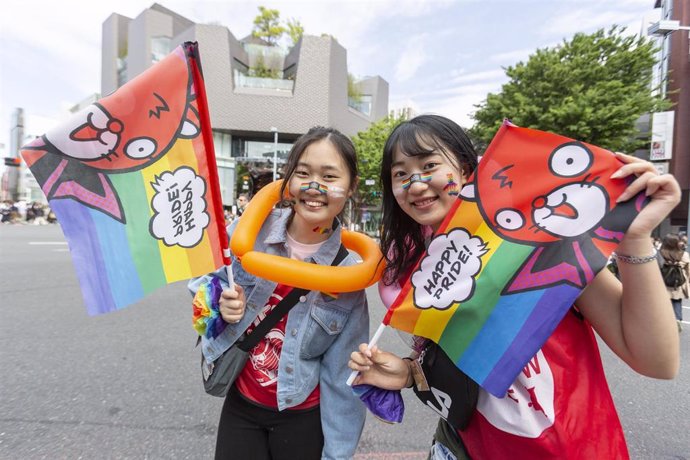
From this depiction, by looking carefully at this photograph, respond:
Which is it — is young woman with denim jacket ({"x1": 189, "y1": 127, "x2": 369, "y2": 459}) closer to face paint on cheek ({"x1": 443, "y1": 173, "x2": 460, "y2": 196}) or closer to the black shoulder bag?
the black shoulder bag

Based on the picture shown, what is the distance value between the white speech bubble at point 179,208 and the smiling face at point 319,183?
40cm

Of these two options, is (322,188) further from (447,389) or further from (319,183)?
(447,389)

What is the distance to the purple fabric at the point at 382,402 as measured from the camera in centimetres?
132

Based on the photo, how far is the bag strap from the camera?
62.9 inches

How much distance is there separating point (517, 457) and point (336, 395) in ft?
2.35

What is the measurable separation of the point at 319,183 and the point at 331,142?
0.20 meters

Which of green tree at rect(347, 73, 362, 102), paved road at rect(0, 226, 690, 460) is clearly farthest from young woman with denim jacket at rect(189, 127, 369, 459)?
green tree at rect(347, 73, 362, 102)

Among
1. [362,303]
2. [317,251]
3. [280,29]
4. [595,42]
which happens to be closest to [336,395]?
[362,303]

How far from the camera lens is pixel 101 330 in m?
4.58

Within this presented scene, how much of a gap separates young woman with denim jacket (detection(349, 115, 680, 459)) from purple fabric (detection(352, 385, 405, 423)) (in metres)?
0.03

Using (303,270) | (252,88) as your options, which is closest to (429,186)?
(303,270)

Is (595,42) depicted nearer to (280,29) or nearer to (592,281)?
(592,281)

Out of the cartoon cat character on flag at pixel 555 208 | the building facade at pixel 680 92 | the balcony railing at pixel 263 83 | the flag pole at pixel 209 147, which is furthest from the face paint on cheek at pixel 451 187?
the balcony railing at pixel 263 83

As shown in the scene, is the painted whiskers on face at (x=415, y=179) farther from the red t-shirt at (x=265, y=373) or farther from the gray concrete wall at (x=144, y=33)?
the gray concrete wall at (x=144, y=33)
